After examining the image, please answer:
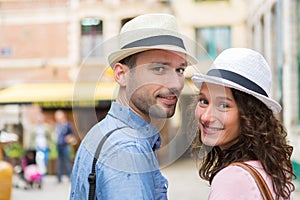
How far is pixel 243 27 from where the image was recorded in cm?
2088

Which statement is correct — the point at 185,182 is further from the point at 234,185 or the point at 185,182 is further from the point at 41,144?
the point at 41,144

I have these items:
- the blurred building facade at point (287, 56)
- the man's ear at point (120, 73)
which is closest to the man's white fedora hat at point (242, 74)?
the man's ear at point (120, 73)

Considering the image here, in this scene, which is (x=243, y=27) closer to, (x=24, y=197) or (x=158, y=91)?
(x=24, y=197)

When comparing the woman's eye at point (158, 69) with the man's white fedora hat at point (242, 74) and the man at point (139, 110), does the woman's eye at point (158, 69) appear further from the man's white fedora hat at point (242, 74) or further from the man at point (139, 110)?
the man's white fedora hat at point (242, 74)

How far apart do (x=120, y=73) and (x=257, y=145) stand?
514 millimetres

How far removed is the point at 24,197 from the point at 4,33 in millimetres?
11703

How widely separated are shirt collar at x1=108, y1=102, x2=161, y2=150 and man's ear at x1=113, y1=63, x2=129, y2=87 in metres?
0.08

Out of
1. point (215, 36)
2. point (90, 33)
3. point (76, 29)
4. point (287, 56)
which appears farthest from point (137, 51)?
point (76, 29)

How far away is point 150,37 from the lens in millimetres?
1740

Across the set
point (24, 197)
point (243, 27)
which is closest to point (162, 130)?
point (24, 197)

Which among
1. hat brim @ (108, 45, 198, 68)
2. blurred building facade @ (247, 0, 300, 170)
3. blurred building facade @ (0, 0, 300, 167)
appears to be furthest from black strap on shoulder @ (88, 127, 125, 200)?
blurred building facade @ (0, 0, 300, 167)

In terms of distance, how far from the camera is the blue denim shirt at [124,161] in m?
1.66

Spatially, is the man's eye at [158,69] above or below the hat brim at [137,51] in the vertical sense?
below

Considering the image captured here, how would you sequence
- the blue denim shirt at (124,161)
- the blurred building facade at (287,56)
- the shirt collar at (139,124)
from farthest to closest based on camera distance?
the blurred building facade at (287,56)
the shirt collar at (139,124)
the blue denim shirt at (124,161)
